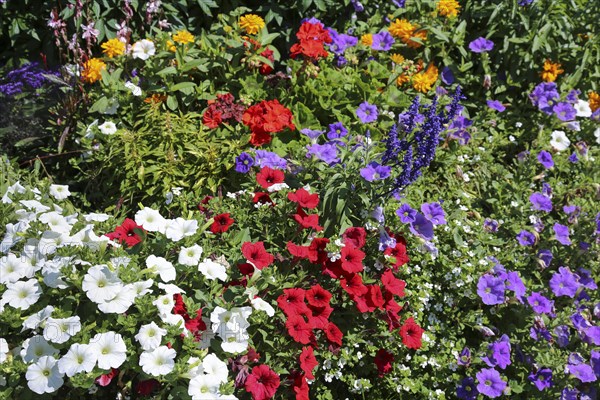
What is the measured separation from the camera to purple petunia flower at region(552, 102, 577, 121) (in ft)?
13.9

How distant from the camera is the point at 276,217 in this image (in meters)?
2.97

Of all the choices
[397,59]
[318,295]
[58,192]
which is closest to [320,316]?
[318,295]

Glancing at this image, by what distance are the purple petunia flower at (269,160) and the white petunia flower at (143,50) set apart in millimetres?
923

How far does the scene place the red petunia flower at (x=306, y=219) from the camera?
2725mm

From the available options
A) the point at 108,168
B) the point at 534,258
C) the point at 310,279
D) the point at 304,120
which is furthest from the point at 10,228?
the point at 534,258

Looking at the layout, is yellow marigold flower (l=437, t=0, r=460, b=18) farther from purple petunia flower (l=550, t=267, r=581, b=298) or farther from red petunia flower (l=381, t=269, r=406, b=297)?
red petunia flower (l=381, t=269, r=406, b=297)

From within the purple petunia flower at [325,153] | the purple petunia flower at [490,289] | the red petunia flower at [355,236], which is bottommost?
the purple petunia flower at [490,289]

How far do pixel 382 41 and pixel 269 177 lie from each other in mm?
1623

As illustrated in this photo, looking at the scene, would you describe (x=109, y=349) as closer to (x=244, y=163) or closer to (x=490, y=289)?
(x=244, y=163)

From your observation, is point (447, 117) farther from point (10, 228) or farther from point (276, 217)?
point (10, 228)

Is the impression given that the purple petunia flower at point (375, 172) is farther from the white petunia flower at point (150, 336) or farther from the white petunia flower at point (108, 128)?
the white petunia flower at point (108, 128)

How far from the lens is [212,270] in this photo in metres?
2.49

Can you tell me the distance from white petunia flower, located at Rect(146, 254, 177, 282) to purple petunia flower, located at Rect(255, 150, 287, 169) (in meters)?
0.93

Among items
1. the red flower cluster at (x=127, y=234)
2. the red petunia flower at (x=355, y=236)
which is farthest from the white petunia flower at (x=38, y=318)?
the red petunia flower at (x=355, y=236)
